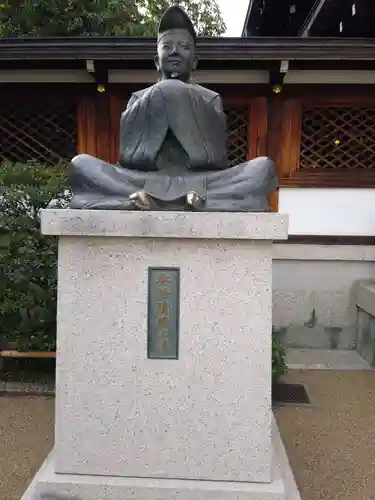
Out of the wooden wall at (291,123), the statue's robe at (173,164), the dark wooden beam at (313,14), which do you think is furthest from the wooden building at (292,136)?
the statue's robe at (173,164)

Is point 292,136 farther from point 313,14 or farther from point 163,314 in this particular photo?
point 163,314

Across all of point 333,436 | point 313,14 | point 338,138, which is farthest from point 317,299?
point 313,14

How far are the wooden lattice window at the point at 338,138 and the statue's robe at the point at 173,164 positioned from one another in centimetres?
396

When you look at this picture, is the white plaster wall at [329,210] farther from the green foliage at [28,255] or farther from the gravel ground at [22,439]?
the gravel ground at [22,439]

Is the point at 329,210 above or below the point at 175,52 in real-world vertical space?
below

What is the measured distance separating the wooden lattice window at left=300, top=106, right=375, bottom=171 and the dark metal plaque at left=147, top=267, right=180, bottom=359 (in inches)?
181

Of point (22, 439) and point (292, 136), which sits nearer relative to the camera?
point (22, 439)

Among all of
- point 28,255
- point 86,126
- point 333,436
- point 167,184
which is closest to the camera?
point 167,184

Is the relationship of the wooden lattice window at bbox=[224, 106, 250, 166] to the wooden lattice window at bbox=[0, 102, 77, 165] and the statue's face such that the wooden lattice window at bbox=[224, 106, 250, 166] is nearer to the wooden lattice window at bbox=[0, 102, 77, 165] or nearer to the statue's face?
the wooden lattice window at bbox=[0, 102, 77, 165]

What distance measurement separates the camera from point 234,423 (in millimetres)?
2561

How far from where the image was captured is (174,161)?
2904 millimetres

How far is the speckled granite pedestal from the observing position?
8.18 feet

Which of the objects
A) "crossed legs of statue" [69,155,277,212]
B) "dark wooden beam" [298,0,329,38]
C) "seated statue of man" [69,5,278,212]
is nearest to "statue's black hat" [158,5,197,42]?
"seated statue of man" [69,5,278,212]

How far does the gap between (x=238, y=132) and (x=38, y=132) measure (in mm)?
2712
